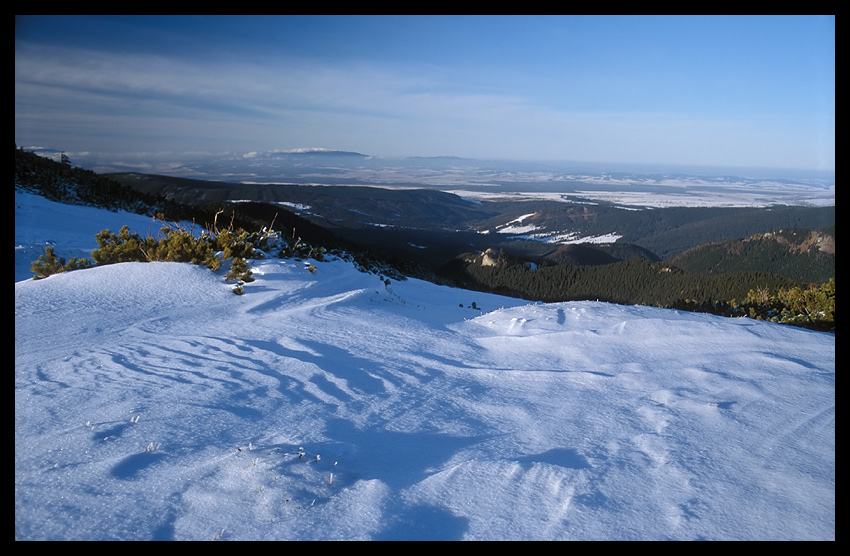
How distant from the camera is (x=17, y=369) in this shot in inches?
131

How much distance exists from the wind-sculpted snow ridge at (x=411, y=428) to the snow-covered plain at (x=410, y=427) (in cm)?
1

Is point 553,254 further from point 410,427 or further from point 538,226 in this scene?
point 410,427

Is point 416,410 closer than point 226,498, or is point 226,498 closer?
point 226,498

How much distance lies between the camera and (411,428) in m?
2.81

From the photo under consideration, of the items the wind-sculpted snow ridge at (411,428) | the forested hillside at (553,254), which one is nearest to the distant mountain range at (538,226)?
the forested hillside at (553,254)

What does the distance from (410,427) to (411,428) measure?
0.05ft

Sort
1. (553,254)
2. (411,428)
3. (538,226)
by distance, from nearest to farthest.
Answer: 1. (411,428)
2. (553,254)
3. (538,226)

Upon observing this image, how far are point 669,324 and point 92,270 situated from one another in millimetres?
7183

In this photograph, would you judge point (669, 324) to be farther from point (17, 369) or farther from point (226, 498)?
point (17, 369)

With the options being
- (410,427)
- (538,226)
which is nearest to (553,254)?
(538,226)

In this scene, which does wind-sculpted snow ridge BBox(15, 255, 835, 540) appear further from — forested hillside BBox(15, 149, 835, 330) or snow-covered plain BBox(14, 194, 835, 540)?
forested hillside BBox(15, 149, 835, 330)

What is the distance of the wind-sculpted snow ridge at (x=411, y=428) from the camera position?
1.90 metres

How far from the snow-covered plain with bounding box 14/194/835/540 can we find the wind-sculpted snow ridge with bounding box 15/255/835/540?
0.01m
